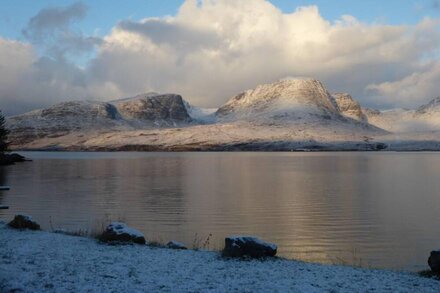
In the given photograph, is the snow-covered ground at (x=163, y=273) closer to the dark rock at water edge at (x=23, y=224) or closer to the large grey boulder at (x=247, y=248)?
the large grey boulder at (x=247, y=248)

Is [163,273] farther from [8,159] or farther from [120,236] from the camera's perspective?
[8,159]

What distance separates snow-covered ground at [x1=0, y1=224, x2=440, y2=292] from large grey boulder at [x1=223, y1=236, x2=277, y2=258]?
532 millimetres

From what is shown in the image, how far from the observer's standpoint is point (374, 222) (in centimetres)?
3262

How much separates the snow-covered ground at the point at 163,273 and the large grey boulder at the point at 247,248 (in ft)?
1.74

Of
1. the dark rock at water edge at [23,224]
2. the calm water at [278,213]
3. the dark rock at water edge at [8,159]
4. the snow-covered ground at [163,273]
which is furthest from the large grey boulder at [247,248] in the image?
the dark rock at water edge at [8,159]

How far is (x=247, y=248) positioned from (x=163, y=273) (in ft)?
12.6

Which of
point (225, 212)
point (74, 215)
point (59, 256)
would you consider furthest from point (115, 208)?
point (59, 256)

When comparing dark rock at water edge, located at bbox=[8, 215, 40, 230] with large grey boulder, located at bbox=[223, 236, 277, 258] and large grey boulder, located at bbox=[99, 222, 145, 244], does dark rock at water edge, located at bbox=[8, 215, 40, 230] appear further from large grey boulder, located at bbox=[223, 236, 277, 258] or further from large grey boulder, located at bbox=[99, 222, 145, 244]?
large grey boulder, located at bbox=[223, 236, 277, 258]

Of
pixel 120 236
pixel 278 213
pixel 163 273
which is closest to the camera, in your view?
pixel 163 273

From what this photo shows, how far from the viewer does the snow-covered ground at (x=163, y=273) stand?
13.4 m

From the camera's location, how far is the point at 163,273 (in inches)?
590

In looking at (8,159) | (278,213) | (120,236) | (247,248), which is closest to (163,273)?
(247,248)

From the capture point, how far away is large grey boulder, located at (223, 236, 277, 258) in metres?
17.7

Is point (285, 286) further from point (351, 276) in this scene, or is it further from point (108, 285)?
point (108, 285)
